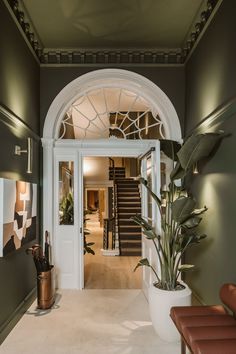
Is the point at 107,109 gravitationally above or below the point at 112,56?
below

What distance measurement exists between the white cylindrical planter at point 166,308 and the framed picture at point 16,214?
1.64m

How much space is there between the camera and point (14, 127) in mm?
3510

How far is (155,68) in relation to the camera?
4.85 metres

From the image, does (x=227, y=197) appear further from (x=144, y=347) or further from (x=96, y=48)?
(x=96, y=48)

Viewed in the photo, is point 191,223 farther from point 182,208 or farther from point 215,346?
point 215,346

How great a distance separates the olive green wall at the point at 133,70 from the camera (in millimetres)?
4820

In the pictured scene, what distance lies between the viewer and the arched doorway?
4789mm

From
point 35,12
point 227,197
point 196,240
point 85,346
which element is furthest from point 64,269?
point 35,12

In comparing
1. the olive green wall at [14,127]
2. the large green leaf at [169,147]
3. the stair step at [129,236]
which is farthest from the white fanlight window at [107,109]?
the stair step at [129,236]

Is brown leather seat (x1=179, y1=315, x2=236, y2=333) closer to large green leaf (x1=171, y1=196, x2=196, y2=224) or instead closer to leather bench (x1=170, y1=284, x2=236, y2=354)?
leather bench (x1=170, y1=284, x2=236, y2=354)

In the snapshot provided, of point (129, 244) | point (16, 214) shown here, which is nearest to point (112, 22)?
point (16, 214)

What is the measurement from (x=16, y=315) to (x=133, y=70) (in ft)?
12.6

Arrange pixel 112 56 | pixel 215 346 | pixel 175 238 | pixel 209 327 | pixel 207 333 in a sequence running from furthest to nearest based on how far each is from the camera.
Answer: pixel 112 56, pixel 175 238, pixel 209 327, pixel 207 333, pixel 215 346

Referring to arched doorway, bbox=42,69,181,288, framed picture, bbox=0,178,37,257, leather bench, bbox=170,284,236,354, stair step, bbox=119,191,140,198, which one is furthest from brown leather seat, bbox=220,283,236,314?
stair step, bbox=119,191,140,198
